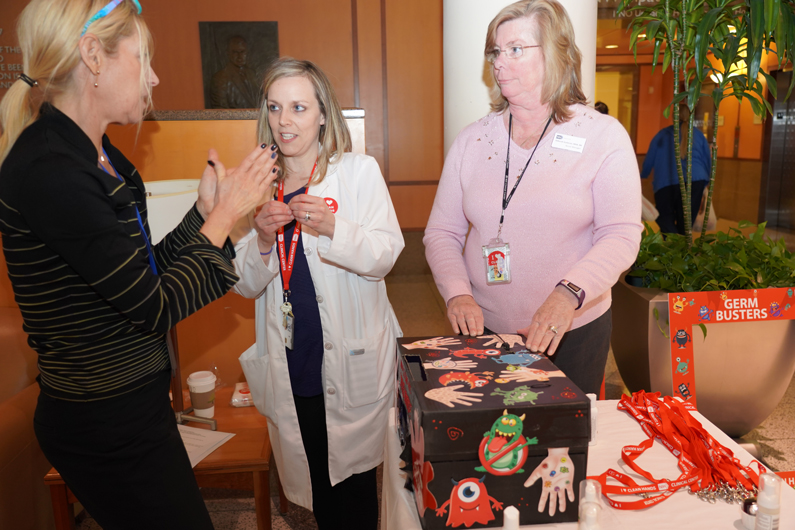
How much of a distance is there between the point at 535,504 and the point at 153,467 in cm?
Answer: 75

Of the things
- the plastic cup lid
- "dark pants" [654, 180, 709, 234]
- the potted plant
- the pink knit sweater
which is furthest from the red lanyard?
"dark pants" [654, 180, 709, 234]

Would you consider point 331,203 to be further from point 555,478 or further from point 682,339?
point 682,339

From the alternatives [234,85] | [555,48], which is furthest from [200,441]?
[234,85]

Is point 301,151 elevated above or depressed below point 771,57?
below

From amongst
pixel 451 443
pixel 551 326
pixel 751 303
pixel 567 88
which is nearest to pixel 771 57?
pixel 751 303

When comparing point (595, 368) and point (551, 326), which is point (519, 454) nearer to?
point (551, 326)

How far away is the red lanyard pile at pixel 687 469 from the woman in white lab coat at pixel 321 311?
2.70 feet

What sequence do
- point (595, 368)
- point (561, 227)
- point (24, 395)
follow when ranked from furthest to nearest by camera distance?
1. point (24, 395)
2. point (595, 368)
3. point (561, 227)

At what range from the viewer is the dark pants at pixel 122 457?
109 cm

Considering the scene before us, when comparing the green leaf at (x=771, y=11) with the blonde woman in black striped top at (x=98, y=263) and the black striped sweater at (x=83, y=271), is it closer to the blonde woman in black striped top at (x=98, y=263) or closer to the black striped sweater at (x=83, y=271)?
the blonde woman in black striped top at (x=98, y=263)

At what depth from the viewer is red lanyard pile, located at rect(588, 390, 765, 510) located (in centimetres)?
100

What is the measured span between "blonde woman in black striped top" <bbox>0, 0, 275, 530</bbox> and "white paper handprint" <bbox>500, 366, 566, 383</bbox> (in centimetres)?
58

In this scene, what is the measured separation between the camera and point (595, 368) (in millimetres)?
1616

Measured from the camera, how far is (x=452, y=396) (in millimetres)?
909
